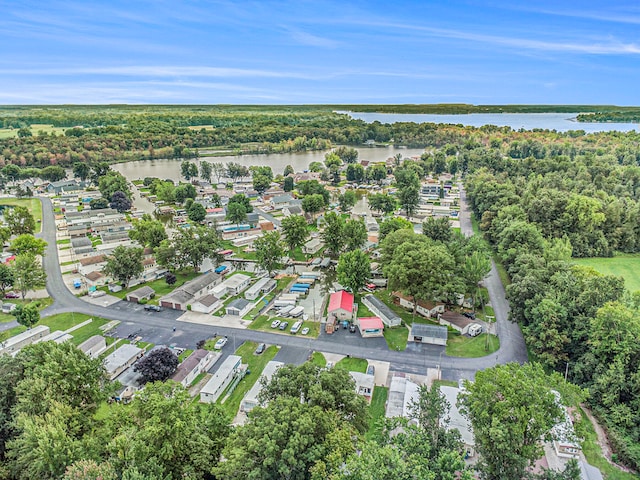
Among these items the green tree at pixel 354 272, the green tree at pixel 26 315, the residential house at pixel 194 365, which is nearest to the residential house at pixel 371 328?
the green tree at pixel 354 272

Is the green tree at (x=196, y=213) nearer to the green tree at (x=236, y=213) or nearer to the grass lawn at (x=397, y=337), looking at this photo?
the green tree at (x=236, y=213)

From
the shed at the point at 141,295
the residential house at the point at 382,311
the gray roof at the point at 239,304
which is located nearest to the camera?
the residential house at the point at 382,311

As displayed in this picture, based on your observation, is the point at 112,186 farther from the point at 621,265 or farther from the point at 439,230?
the point at 621,265

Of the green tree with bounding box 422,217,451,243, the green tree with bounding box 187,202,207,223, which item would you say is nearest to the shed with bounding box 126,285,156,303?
the green tree with bounding box 187,202,207,223

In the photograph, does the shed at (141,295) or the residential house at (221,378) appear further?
the shed at (141,295)

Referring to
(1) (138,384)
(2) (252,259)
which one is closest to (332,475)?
(1) (138,384)

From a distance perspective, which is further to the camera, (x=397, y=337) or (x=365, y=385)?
(x=397, y=337)

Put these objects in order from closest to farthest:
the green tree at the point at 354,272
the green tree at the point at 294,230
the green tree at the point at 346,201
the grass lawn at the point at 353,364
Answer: the grass lawn at the point at 353,364, the green tree at the point at 354,272, the green tree at the point at 294,230, the green tree at the point at 346,201

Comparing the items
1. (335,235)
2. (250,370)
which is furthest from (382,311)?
(335,235)
